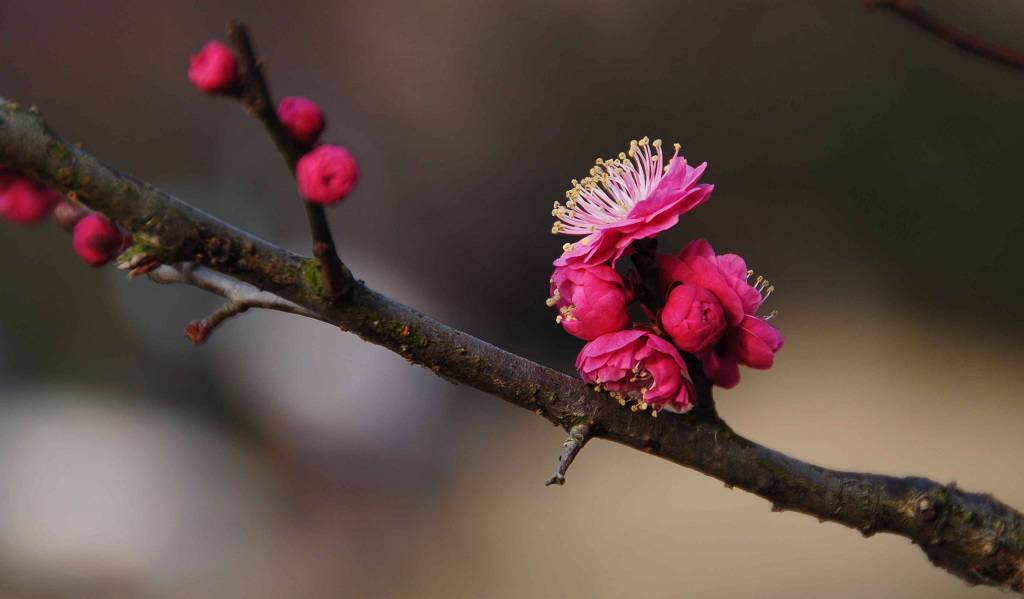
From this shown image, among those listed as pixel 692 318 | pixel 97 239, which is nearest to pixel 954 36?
pixel 692 318

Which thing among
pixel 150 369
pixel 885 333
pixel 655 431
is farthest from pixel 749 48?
pixel 655 431

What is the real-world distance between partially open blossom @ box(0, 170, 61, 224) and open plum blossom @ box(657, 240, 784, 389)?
318mm

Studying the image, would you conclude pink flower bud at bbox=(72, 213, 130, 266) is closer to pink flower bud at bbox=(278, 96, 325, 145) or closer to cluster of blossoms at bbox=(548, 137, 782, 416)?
pink flower bud at bbox=(278, 96, 325, 145)

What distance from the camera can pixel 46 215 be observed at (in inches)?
15.9

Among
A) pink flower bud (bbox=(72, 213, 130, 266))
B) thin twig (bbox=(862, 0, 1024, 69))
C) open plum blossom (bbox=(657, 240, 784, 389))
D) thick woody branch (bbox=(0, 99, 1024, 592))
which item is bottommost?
pink flower bud (bbox=(72, 213, 130, 266))

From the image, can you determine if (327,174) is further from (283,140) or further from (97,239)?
(97,239)

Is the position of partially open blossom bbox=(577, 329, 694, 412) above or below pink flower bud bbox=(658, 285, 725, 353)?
below

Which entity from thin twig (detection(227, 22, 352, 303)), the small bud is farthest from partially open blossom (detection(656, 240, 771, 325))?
the small bud

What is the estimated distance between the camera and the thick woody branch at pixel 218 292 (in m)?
0.45

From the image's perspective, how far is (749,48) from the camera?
6.08ft

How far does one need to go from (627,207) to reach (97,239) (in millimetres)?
316

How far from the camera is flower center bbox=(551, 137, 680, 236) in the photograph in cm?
54

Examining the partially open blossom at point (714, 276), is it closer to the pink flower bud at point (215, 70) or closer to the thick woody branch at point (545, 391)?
the thick woody branch at point (545, 391)

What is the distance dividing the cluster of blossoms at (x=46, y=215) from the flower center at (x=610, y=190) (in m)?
0.25
